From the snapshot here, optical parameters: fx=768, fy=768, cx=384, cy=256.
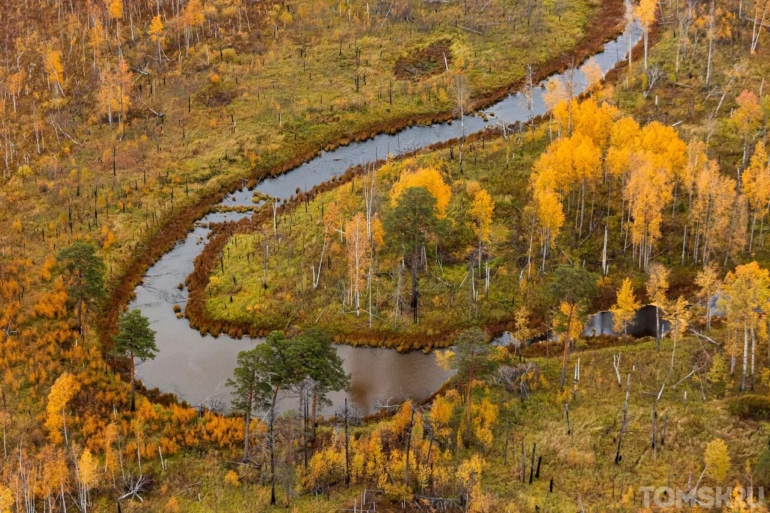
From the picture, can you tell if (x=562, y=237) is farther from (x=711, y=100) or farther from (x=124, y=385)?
(x=124, y=385)

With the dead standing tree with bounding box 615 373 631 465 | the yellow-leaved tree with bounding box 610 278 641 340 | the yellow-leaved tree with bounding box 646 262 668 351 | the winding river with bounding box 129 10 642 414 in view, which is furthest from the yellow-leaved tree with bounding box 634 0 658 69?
the dead standing tree with bounding box 615 373 631 465

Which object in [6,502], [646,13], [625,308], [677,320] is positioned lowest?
[6,502]

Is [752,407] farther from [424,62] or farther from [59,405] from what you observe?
[424,62]

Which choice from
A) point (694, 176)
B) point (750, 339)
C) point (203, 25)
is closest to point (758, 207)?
point (694, 176)

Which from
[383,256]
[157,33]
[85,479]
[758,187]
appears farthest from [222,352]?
[157,33]

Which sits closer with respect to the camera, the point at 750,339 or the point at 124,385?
the point at 750,339

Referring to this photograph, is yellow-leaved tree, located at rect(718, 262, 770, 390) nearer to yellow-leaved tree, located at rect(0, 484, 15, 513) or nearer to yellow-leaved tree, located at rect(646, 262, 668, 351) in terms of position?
yellow-leaved tree, located at rect(646, 262, 668, 351)
